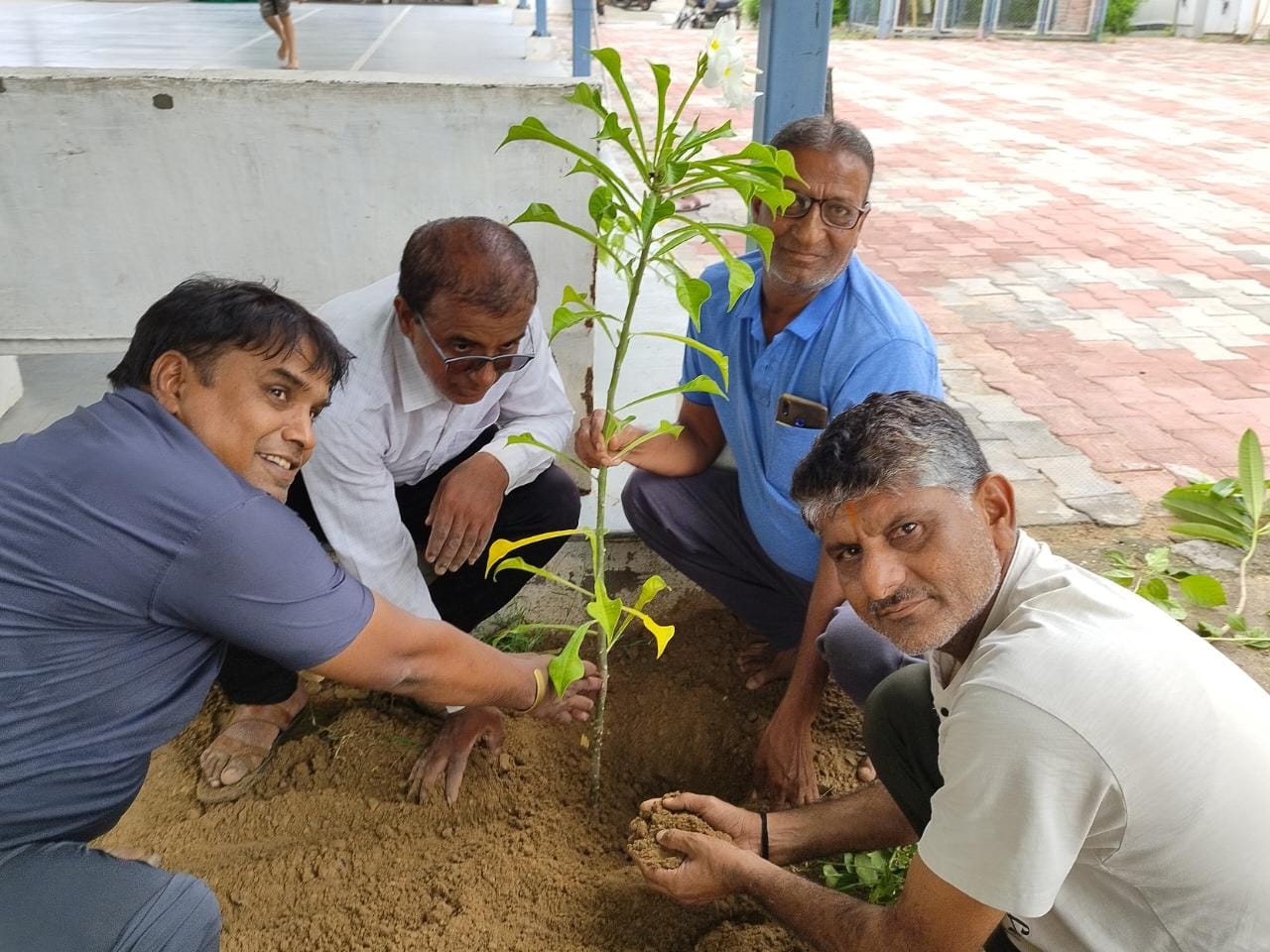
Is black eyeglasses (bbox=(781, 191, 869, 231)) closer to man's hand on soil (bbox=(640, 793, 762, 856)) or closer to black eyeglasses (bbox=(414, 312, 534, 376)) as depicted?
black eyeglasses (bbox=(414, 312, 534, 376))

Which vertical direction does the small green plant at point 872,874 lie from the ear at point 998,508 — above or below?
below

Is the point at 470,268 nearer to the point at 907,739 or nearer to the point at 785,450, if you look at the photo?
the point at 785,450

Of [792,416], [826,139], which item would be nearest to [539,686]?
[792,416]

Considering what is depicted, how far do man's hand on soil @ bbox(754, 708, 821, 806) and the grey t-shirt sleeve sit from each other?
3.01 feet

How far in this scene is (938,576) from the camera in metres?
1.28

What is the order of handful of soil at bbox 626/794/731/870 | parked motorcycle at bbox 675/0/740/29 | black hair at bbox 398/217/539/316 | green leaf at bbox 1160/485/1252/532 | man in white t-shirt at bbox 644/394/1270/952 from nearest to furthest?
man in white t-shirt at bbox 644/394/1270/952 < handful of soil at bbox 626/794/731/870 < black hair at bbox 398/217/539/316 < green leaf at bbox 1160/485/1252/532 < parked motorcycle at bbox 675/0/740/29

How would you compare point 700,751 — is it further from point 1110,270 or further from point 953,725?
point 1110,270

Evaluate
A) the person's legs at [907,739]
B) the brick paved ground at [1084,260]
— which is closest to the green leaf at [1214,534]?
the brick paved ground at [1084,260]

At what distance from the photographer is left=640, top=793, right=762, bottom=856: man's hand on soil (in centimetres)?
177

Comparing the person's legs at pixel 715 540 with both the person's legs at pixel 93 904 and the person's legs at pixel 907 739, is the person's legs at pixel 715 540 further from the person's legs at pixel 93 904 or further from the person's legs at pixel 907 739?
the person's legs at pixel 93 904

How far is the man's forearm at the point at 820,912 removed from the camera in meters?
1.34

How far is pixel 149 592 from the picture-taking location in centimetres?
129

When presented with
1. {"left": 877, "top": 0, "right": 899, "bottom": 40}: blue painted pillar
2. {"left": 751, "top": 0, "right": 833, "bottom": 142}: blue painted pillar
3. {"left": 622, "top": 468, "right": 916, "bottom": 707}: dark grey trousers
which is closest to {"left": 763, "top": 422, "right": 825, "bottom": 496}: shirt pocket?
{"left": 622, "top": 468, "right": 916, "bottom": 707}: dark grey trousers

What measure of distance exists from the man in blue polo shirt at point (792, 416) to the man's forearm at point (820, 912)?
393 millimetres
